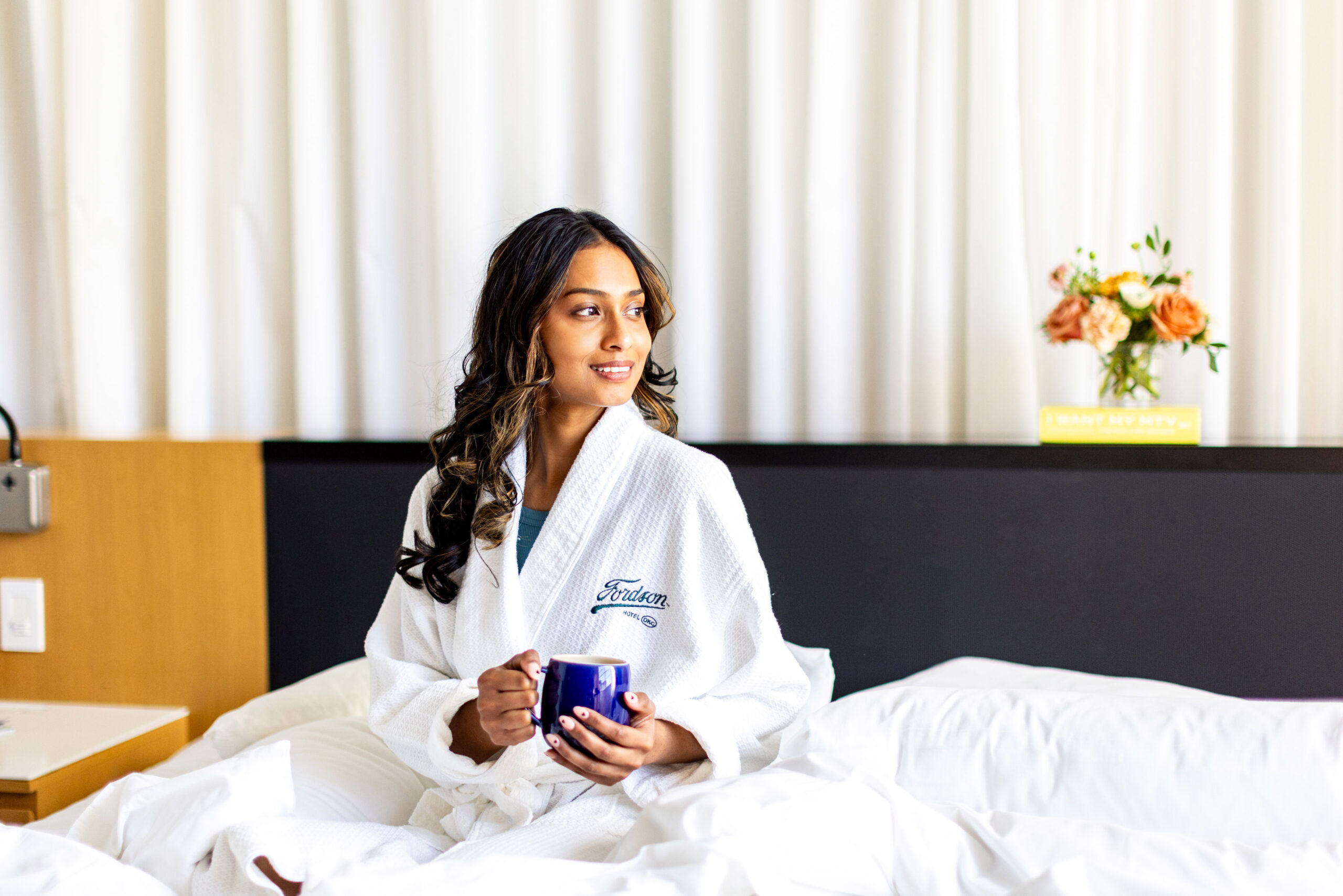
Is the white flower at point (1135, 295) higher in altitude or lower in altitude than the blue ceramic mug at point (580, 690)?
higher

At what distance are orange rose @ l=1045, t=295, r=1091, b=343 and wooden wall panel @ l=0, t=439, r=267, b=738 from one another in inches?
57.7

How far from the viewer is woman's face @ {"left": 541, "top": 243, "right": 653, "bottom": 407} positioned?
1466 millimetres

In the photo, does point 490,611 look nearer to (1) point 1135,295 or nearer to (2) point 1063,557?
(2) point 1063,557

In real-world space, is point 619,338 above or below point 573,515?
above

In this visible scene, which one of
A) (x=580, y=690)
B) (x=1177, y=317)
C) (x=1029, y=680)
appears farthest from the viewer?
(x=1177, y=317)

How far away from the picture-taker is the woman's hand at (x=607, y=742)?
1.13 metres

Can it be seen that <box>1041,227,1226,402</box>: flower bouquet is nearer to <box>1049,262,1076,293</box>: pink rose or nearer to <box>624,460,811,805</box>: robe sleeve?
<box>1049,262,1076,293</box>: pink rose

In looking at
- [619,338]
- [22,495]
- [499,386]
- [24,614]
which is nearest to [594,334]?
[619,338]

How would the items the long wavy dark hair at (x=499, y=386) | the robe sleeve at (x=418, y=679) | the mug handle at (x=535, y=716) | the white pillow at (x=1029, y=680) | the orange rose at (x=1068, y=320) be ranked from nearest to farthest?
the mug handle at (x=535, y=716)
the robe sleeve at (x=418, y=679)
the long wavy dark hair at (x=499, y=386)
the white pillow at (x=1029, y=680)
the orange rose at (x=1068, y=320)

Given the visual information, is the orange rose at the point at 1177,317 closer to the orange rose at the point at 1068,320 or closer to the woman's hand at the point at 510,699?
the orange rose at the point at 1068,320

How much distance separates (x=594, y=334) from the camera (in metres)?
1.47

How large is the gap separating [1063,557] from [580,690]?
105 cm

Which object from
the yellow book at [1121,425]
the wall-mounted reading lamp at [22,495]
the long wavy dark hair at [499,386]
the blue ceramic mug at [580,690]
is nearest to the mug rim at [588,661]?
the blue ceramic mug at [580,690]

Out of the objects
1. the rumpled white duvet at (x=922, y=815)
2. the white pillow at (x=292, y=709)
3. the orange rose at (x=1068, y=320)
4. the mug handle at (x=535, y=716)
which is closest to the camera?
the rumpled white duvet at (x=922, y=815)
